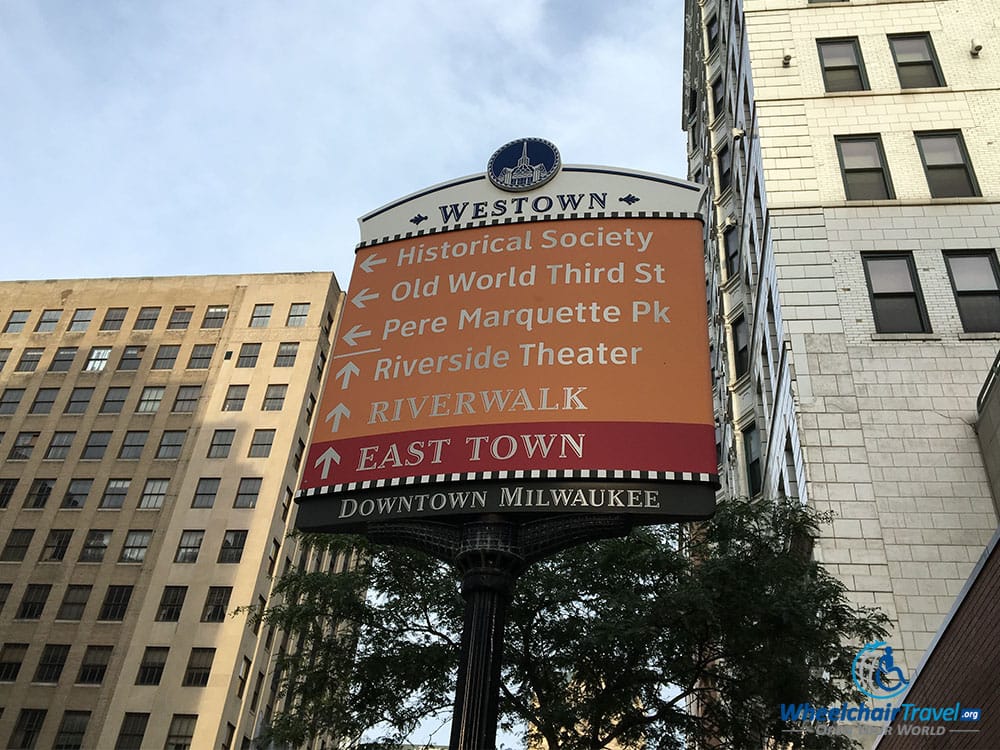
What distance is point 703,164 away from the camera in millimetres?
43656

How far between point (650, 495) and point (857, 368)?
40.6 ft

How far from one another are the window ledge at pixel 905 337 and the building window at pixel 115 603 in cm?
4248

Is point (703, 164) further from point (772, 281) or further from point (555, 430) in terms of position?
point (555, 430)

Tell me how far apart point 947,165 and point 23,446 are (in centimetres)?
5450

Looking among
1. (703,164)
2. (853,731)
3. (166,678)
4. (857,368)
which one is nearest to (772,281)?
(857,368)

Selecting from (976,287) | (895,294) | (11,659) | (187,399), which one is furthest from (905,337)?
(187,399)

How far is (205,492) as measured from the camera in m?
54.8

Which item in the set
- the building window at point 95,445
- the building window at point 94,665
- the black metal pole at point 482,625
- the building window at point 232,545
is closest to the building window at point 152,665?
the building window at point 94,665

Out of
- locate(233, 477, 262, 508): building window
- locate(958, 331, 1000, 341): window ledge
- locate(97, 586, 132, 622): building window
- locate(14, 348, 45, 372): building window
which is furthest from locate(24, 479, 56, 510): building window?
locate(958, 331, 1000, 341): window ledge

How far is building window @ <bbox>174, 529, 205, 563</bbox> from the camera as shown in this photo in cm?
5200

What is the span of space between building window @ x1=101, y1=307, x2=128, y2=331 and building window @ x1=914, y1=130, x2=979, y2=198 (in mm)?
53966

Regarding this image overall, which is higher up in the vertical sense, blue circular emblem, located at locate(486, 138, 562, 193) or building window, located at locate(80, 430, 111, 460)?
building window, located at locate(80, 430, 111, 460)

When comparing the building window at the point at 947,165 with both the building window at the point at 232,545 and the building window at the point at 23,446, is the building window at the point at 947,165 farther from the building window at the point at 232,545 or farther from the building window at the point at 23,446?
the building window at the point at 23,446

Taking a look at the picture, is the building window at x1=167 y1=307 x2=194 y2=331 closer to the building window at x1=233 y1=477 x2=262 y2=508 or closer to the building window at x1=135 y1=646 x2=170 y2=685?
the building window at x1=233 y1=477 x2=262 y2=508
